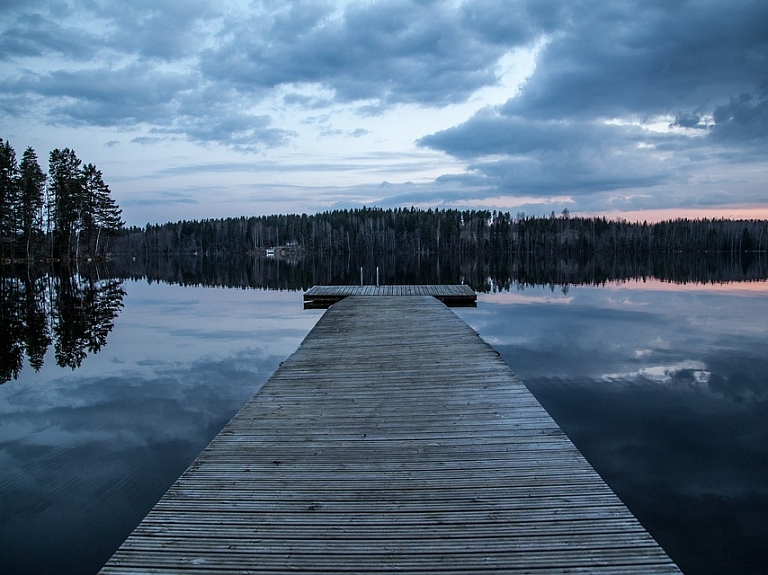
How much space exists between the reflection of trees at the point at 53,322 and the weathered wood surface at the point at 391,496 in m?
8.91

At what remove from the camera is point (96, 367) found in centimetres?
1180

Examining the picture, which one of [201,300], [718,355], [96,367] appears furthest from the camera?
[201,300]

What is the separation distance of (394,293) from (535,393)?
1001 centimetres

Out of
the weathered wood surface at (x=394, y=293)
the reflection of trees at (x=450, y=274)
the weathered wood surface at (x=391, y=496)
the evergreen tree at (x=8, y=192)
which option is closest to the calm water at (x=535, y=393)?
the weathered wood surface at (x=394, y=293)

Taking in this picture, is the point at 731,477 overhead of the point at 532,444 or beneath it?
beneath

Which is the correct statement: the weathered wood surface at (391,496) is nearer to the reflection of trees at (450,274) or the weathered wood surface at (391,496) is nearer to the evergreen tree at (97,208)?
the reflection of trees at (450,274)

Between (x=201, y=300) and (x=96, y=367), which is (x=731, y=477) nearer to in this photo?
(x=96, y=367)

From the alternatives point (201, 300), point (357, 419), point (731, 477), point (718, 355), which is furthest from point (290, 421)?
point (201, 300)

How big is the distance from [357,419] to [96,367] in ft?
29.3

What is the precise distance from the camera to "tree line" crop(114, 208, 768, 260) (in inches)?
4761

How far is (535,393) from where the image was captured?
9.70m

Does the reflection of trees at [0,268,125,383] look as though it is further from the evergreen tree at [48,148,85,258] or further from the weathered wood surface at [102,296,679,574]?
the evergreen tree at [48,148,85,258]

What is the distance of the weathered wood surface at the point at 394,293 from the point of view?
18.8 meters

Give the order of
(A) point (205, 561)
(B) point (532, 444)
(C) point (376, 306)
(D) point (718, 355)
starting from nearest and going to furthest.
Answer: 1. (A) point (205, 561)
2. (B) point (532, 444)
3. (D) point (718, 355)
4. (C) point (376, 306)
